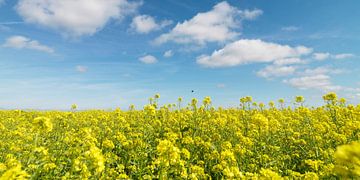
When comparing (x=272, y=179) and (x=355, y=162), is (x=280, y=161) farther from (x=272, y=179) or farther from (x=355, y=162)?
(x=355, y=162)

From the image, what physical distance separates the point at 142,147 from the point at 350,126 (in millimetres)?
5774

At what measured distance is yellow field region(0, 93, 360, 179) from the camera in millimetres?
5047

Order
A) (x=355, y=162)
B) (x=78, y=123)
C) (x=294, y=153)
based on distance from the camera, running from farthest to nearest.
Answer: (x=78, y=123) → (x=294, y=153) → (x=355, y=162)

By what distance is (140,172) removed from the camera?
649cm

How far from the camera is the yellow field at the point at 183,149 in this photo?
199 inches

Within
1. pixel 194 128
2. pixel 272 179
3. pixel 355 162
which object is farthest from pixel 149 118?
pixel 355 162

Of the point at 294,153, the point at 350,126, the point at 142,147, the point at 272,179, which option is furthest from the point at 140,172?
the point at 350,126

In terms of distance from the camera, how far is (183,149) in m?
6.08

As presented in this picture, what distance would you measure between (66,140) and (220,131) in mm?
5091

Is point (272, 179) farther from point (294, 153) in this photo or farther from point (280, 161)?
point (294, 153)

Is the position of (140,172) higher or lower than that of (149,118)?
lower

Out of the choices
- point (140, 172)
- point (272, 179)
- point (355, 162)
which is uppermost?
point (355, 162)

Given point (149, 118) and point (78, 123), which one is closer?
point (149, 118)

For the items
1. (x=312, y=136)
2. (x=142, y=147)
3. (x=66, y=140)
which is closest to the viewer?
(x=66, y=140)
